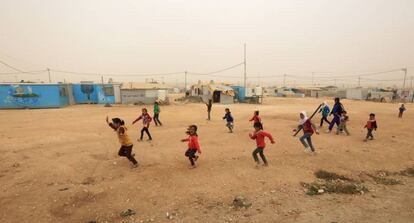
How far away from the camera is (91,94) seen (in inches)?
1288

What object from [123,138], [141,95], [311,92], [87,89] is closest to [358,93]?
[311,92]

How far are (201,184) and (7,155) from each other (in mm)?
6889

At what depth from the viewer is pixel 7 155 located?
8406mm

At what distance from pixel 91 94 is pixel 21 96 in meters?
7.82

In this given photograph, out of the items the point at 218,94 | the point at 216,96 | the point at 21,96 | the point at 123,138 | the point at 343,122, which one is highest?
the point at 21,96

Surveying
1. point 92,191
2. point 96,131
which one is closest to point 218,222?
point 92,191

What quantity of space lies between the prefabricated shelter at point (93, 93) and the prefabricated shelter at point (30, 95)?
4.10 metres

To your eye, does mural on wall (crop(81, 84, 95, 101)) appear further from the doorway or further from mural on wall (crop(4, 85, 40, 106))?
the doorway

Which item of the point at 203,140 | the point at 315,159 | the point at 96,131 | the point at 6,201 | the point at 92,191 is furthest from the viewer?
the point at 96,131

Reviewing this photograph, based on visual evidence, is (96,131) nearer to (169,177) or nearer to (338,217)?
(169,177)

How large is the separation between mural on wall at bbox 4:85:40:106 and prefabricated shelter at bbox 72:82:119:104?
5.98 metres

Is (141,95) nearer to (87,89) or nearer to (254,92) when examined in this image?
(87,89)

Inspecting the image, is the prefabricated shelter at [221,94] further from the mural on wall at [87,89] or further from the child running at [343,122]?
the child running at [343,122]

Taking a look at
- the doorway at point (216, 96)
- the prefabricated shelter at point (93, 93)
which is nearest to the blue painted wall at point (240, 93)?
the doorway at point (216, 96)
